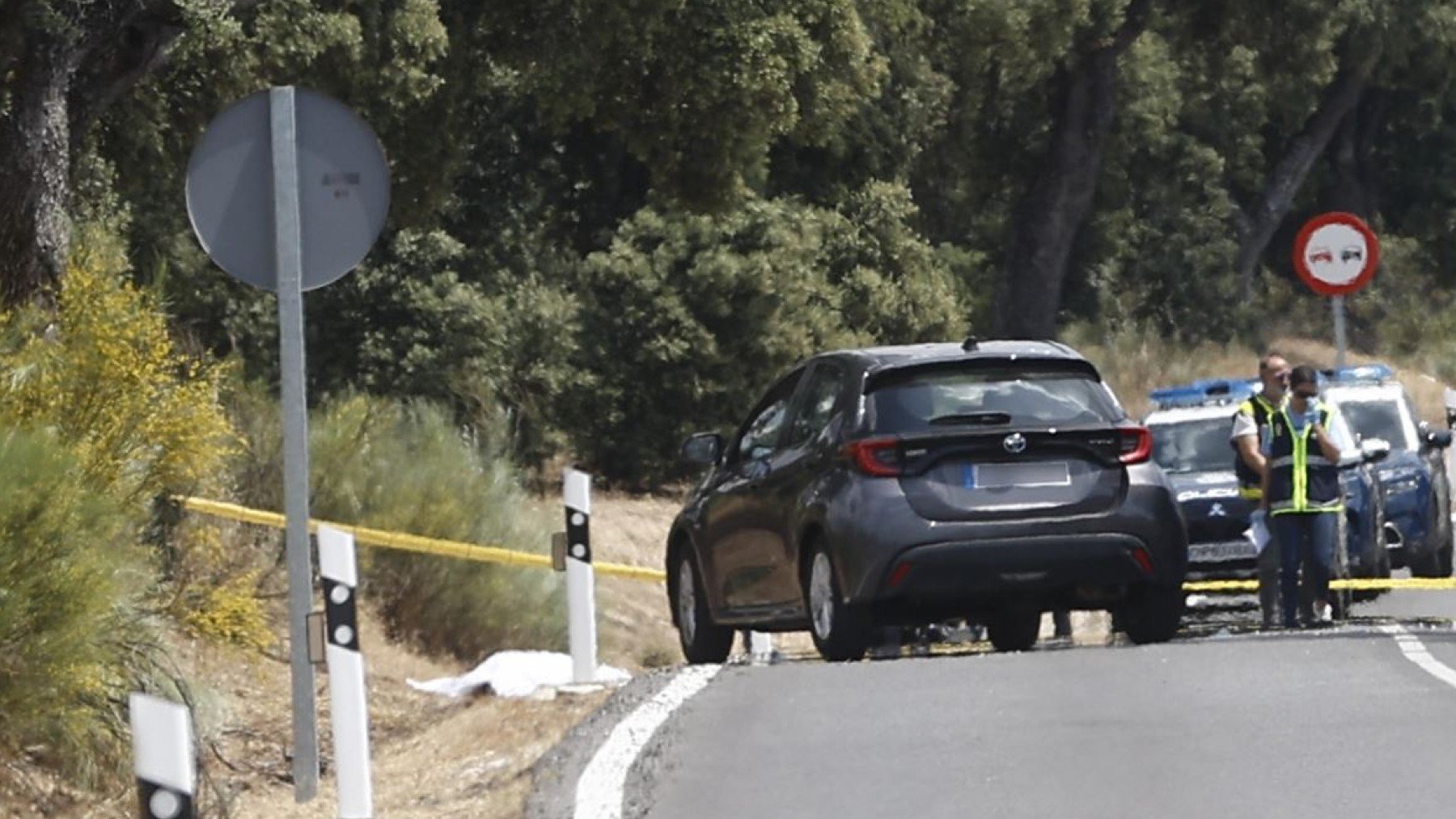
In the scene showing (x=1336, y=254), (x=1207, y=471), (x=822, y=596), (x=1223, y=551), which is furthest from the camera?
(x=1336, y=254)

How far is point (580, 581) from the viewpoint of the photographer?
1565 cm

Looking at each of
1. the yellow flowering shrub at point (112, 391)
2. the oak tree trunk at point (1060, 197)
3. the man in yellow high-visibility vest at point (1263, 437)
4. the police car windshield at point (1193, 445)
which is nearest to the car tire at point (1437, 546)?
the police car windshield at point (1193, 445)

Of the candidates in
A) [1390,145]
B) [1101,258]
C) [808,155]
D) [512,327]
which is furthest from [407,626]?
[1390,145]

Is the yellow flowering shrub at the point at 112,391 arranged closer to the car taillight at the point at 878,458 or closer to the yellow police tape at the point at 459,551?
the yellow police tape at the point at 459,551

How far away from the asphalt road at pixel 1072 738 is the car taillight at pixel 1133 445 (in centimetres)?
97

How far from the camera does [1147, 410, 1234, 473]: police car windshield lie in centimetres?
2241

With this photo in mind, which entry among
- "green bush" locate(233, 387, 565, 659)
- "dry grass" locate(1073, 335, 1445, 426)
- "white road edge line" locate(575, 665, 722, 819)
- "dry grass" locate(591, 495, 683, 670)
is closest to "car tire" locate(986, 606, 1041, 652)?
"white road edge line" locate(575, 665, 722, 819)

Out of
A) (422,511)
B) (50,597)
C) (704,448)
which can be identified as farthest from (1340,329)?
(50,597)

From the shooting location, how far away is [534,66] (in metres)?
23.0

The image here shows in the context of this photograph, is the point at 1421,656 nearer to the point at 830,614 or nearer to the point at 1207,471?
the point at 830,614

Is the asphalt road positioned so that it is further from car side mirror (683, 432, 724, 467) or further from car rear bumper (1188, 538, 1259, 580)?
car rear bumper (1188, 538, 1259, 580)

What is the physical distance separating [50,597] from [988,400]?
5.24 metres

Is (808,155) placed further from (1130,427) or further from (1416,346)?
(1416,346)

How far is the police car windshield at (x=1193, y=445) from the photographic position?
73.5 feet
